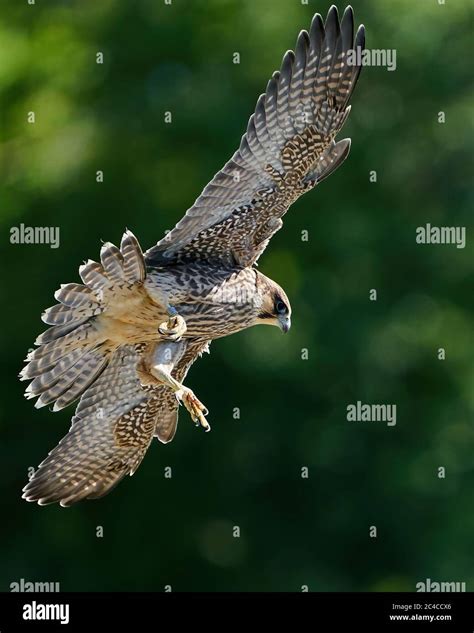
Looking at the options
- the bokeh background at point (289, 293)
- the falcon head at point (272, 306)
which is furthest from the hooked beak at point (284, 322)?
A: the bokeh background at point (289, 293)

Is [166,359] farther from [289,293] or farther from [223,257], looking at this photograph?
[289,293]

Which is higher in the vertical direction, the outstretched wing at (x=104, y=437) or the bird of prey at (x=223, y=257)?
the bird of prey at (x=223, y=257)

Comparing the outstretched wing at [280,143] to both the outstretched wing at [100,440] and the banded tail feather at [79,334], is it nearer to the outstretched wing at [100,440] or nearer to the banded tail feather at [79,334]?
the banded tail feather at [79,334]

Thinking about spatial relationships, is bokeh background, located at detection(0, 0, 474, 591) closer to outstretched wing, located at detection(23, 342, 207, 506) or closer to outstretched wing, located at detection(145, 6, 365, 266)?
outstretched wing, located at detection(23, 342, 207, 506)

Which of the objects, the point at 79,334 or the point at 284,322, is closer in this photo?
the point at 79,334

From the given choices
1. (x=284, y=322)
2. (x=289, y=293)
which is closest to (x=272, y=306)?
(x=284, y=322)

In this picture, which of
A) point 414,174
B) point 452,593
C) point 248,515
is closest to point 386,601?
point 452,593
